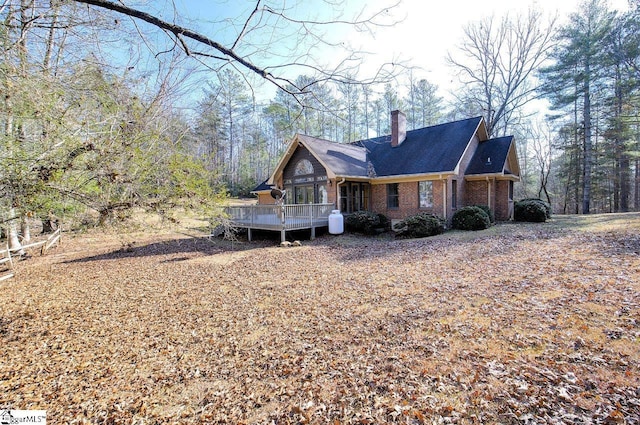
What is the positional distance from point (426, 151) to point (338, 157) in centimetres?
483

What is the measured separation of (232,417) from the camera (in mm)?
2891

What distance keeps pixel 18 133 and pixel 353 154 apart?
16.0 meters

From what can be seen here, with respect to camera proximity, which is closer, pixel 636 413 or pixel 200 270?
pixel 636 413

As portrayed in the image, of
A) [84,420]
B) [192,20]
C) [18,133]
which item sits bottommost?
[84,420]

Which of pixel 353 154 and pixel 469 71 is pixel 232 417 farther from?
pixel 469 71

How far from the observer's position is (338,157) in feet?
54.2

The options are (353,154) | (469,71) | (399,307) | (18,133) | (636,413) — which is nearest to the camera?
(636,413)

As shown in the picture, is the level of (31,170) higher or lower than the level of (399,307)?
higher

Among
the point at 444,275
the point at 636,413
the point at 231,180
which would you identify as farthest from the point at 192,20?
the point at 231,180

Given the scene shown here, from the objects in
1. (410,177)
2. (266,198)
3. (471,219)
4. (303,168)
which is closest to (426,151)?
(410,177)

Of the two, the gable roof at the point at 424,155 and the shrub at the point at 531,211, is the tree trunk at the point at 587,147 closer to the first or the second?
the gable roof at the point at 424,155

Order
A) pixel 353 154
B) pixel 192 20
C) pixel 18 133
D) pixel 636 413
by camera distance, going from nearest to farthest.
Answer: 1. pixel 636 413
2. pixel 192 20
3. pixel 18 133
4. pixel 353 154

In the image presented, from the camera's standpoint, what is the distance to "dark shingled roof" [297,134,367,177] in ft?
49.9

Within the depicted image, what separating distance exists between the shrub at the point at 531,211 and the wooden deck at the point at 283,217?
9.76 metres
